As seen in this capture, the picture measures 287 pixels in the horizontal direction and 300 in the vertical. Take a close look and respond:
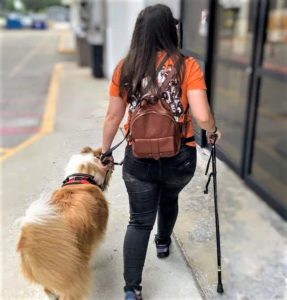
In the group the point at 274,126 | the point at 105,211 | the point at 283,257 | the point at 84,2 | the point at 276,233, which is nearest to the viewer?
the point at 105,211

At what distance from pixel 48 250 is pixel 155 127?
795 mm

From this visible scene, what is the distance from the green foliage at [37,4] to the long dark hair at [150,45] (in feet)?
265

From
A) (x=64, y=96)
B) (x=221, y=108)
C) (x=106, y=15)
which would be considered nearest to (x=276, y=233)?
(x=221, y=108)

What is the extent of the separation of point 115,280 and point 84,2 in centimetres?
1329

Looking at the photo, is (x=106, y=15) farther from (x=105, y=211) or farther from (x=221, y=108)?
(x=105, y=211)

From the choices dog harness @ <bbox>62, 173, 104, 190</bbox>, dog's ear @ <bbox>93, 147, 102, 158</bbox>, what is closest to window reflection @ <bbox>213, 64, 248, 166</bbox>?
dog's ear @ <bbox>93, 147, 102, 158</bbox>

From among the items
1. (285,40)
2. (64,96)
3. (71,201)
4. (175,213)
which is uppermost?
(285,40)

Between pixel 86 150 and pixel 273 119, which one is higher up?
pixel 86 150

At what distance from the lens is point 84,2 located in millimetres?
14344

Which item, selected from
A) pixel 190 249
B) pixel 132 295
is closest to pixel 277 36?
pixel 190 249

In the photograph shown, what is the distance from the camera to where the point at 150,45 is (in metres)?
1.94

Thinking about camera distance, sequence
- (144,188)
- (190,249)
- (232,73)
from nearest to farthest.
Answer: (144,188), (190,249), (232,73)

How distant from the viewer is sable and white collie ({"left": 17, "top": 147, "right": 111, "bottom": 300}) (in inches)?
78.1

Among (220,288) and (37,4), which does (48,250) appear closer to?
(220,288)
